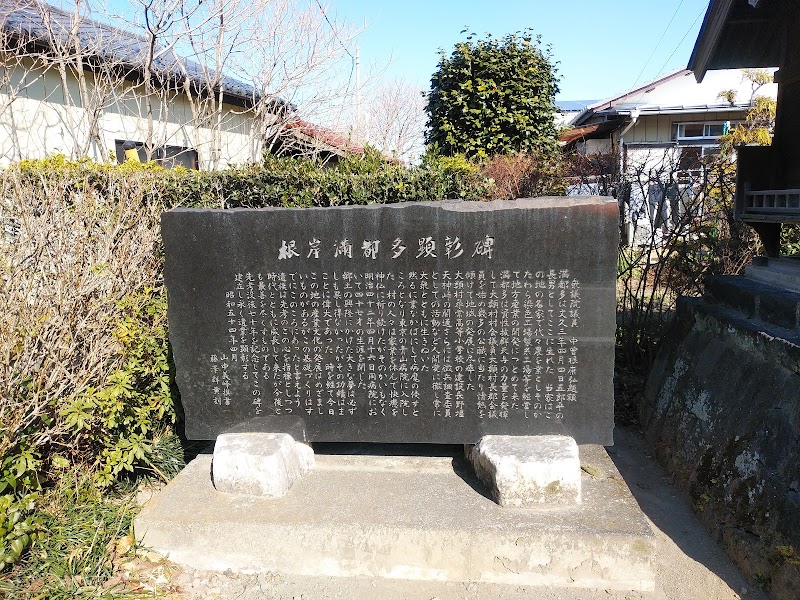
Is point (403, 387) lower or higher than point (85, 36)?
lower

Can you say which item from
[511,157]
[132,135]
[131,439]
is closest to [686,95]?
[511,157]

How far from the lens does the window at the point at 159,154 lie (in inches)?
320

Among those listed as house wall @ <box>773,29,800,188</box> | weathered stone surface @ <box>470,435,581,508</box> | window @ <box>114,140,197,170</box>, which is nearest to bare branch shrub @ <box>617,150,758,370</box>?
house wall @ <box>773,29,800,188</box>

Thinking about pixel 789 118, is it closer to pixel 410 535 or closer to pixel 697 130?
pixel 410 535

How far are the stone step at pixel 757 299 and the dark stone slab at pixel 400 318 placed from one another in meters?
1.22

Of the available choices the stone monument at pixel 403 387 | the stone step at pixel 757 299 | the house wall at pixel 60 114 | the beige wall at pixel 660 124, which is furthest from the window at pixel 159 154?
the beige wall at pixel 660 124

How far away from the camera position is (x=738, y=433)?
3.24m

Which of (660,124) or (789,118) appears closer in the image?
(789,118)

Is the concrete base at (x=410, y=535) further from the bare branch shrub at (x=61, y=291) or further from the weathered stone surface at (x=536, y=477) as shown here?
the bare branch shrub at (x=61, y=291)

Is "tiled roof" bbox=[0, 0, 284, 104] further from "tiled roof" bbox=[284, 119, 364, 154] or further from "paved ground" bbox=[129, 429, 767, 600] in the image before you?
"paved ground" bbox=[129, 429, 767, 600]

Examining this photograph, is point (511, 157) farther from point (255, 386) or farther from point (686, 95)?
point (686, 95)

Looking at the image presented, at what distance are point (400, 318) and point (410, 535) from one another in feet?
3.80

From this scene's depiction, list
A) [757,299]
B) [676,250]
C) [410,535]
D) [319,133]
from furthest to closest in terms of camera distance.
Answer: [319,133] → [676,250] → [757,299] → [410,535]

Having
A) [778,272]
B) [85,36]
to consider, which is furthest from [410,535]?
[85,36]
